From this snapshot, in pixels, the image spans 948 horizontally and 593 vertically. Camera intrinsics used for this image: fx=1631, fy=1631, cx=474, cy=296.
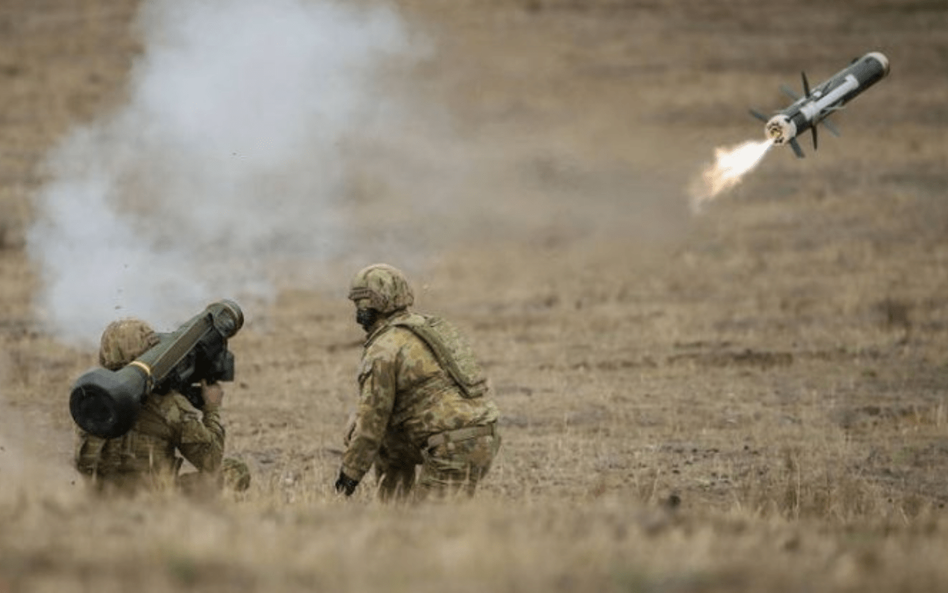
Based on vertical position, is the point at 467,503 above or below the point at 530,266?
below

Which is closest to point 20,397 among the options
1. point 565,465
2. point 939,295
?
point 565,465

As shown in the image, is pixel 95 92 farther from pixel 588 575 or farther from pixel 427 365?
pixel 588 575

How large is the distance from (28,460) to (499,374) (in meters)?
7.23

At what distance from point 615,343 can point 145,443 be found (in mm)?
10708

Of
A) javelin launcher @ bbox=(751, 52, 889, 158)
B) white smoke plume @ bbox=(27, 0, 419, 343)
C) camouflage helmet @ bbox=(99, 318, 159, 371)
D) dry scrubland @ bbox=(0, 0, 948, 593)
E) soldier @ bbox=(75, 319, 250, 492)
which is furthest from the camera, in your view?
javelin launcher @ bbox=(751, 52, 889, 158)

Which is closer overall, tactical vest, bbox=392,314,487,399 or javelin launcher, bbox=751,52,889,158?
tactical vest, bbox=392,314,487,399

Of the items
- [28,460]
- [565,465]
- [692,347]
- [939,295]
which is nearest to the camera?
[28,460]

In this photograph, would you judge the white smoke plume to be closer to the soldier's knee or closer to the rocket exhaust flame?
the soldier's knee

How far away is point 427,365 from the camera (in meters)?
9.81

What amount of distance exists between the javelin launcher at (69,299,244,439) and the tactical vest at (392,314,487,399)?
1.07 metres

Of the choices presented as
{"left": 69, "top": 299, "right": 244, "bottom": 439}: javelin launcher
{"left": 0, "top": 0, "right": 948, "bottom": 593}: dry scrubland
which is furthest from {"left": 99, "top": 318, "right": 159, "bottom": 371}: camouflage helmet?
{"left": 0, "top": 0, "right": 948, "bottom": 593}: dry scrubland

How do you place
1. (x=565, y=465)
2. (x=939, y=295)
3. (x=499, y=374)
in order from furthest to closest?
1. (x=939, y=295)
2. (x=499, y=374)
3. (x=565, y=465)

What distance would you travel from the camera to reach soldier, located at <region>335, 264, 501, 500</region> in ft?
31.8

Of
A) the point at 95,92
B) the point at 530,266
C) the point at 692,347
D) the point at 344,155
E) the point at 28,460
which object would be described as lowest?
the point at 28,460
